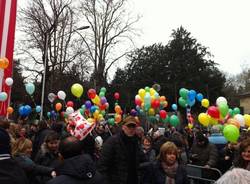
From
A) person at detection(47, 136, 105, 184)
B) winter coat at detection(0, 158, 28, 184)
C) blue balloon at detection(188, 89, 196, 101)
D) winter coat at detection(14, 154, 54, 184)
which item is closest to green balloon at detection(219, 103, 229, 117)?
blue balloon at detection(188, 89, 196, 101)

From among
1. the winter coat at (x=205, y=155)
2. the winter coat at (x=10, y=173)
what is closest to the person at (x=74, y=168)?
the winter coat at (x=10, y=173)

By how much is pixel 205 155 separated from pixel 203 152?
0.31 feet

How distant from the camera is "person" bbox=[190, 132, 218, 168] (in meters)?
8.48

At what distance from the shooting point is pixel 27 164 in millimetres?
5152

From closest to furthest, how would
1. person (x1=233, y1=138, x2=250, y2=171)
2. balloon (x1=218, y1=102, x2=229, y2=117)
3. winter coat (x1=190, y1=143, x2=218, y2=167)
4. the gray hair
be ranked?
the gray hair < person (x1=233, y1=138, x2=250, y2=171) < winter coat (x1=190, y1=143, x2=218, y2=167) < balloon (x1=218, y1=102, x2=229, y2=117)

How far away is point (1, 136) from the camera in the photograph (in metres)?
3.17

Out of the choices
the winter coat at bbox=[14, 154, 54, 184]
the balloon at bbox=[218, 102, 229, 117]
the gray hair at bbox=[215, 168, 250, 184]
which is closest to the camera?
the gray hair at bbox=[215, 168, 250, 184]

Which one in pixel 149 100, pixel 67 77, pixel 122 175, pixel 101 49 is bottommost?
pixel 122 175

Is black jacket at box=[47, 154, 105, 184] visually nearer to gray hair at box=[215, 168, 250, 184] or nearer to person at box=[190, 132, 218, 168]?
gray hair at box=[215, 168, 250, 184]

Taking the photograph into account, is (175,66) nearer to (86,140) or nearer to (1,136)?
(86,140)

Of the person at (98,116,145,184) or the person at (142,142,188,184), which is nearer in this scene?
the person at (142,142,188,184)

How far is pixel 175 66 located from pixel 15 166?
38.8m

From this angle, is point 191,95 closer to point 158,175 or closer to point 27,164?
point 158,175

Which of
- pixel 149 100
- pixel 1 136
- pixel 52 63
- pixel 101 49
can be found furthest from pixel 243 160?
pixel 101 49
